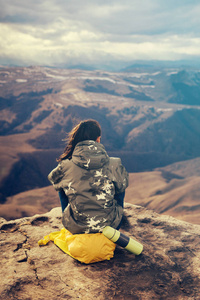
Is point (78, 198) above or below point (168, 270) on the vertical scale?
above

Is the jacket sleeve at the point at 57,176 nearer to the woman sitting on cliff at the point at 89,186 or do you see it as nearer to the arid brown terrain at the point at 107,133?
the woman sitting on cliff at the point at 89,186

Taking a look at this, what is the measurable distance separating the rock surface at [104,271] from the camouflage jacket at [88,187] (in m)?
0.63

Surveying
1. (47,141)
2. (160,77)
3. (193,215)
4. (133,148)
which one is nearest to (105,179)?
(193,215)

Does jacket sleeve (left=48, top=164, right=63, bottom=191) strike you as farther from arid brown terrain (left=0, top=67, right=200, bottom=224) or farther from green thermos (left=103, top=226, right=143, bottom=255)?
arid brown terrain (left=0, top=67, right=200, bottom=224)

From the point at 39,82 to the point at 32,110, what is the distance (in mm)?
13966

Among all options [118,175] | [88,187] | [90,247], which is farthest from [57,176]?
[90,247]

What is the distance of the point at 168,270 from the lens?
376cm

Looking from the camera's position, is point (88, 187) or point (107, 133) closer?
point (88, 187)

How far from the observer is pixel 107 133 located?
146 feet

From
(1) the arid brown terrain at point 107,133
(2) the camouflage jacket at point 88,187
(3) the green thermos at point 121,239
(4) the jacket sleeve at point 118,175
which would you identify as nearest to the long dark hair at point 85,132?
(2) the camouflage jacket at point 88,187

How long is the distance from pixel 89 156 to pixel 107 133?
41066 millimetres

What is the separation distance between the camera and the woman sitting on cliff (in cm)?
348

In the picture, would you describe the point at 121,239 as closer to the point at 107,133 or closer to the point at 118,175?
the point at 118,175

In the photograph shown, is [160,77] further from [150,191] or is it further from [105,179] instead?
[105,179]
